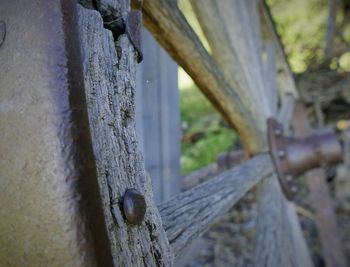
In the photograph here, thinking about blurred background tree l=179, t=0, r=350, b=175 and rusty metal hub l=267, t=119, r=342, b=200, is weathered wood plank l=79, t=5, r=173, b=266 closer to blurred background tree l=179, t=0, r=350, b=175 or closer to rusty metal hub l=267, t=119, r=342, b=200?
rusty metal hub l=267, t=119, r=342, b=200

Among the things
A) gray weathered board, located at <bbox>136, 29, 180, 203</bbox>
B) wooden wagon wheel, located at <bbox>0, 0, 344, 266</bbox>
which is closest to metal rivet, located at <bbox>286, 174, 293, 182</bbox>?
gray weathered board, located at <bbox>136, 29, 180, 203</bbox>

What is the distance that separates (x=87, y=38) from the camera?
18.4 inches

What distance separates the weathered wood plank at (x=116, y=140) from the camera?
432 mm

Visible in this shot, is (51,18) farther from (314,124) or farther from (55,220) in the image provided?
(314,124)

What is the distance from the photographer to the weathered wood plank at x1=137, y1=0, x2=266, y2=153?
0.81 metres

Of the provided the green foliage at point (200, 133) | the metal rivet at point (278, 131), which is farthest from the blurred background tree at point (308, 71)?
the metal rivet at point (278, 131)

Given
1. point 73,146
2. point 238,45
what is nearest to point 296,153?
point 238,45

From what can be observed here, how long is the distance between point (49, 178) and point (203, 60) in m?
0.68

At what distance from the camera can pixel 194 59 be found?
0.94 m

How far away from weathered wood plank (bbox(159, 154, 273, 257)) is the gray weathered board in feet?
2.29

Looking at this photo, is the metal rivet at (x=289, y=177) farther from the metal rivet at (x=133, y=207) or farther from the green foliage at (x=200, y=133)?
the green foliage at (x=200, y=133)

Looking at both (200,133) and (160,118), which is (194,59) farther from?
(200,133)

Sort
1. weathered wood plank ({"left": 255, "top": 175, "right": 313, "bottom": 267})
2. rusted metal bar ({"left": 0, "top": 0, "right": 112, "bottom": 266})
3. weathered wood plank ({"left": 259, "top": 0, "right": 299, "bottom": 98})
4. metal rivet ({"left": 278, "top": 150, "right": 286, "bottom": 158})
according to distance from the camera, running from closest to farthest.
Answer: rusted metal bar ({"left": 0, "top": 0, "right": 112, "bottom": 266})
weathered wood plank ({"left": 255, "top": 175, "right": 313, "bottom": 267})
metal rivet ({"left": 278, "top": 150, "right": 286, "bottom": 158})
weathered wood plank ({"left": 259, "top": 0, "right": 299, "bottom": 98})

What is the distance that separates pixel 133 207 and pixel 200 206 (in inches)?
13.8
